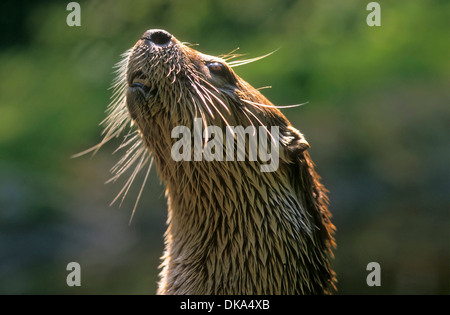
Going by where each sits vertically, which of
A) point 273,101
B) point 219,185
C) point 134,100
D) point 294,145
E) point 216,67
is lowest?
point 219,185

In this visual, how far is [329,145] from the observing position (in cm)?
534

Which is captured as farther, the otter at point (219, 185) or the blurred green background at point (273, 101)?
the blurred green background at point (273, 101)

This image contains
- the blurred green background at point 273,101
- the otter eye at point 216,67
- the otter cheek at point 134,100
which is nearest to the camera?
the otter cheek at point 134,100

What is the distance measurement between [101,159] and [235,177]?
12.2 ft

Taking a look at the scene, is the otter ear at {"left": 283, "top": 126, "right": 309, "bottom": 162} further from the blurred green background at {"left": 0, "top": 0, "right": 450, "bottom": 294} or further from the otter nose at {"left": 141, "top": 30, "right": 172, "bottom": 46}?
the blurred green background at {"left": 0, "top": 0, "right": 450, "bottom": 294}

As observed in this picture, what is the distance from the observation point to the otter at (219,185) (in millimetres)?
2344

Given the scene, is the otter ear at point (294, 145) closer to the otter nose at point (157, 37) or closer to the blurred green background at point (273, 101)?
the otter nose at point (157, 37)

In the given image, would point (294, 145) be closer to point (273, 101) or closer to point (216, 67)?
point (216, 67)

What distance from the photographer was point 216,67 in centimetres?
251

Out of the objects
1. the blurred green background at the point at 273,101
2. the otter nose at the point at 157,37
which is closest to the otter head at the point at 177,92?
the otter nose at the point at 157,37

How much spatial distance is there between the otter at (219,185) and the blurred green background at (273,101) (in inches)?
93.5

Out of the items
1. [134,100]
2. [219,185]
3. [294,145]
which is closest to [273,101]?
[294,145]

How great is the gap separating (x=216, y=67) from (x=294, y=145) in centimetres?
51
